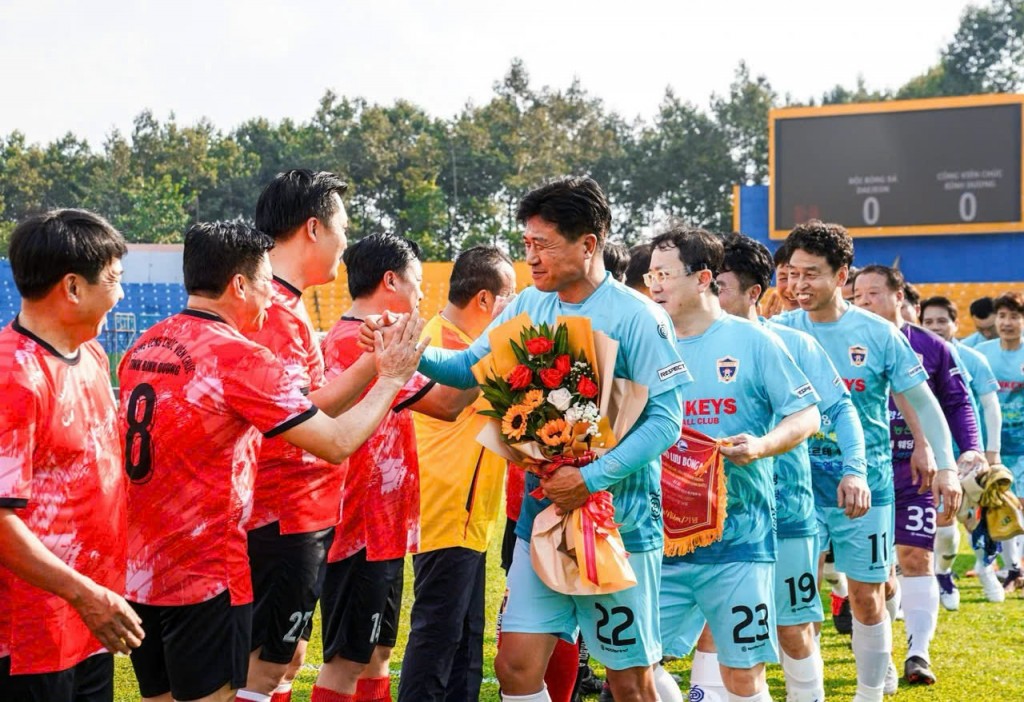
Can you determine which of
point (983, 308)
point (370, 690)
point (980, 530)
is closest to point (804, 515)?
point (370, 690)

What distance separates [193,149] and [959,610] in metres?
65.0

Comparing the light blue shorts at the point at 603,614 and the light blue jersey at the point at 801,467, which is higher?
the light blue jersey at the point at 801,467

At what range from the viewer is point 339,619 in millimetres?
5242

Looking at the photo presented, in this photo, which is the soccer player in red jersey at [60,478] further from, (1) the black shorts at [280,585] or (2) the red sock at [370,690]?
(2) the red sock at [370,690]

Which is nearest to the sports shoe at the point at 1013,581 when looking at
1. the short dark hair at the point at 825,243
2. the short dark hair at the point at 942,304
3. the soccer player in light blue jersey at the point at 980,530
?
the soccer player in light blue jersey at the point at 980,530

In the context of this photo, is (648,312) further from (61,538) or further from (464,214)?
(464,214)

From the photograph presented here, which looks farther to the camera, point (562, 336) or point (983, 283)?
point (983, 283)

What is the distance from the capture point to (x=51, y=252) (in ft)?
10.8

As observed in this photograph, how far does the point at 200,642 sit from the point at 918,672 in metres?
4.80

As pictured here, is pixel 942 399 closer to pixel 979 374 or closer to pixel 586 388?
pixel 979 374

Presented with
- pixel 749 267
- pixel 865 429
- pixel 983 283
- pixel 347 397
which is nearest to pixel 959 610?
pixel 865 429

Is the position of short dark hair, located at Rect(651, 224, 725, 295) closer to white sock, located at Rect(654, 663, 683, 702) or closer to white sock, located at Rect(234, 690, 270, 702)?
white sock, located at Rect(654, 663, 683, 702)

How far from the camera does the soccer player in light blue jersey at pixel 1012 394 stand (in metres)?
10.6

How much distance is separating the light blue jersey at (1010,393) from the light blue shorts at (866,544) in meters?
4.97
